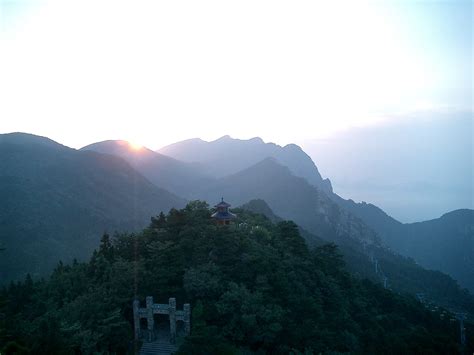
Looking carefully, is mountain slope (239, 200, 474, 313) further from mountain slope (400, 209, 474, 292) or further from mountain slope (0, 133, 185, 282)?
mountain slope (0, 133, 185, 282)

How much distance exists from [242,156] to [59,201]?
4462 inches

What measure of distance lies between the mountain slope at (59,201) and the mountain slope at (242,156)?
67.5 m

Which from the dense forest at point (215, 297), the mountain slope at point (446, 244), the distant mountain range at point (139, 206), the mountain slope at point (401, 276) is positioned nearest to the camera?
the dense forest at point (215, 297)

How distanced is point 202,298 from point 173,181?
10990cm

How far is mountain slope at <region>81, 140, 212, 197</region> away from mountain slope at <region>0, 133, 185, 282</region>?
29324 millimetres

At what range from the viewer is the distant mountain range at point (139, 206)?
6612 cm

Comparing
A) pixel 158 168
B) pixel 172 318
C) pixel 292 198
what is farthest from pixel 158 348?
pixel 158 168

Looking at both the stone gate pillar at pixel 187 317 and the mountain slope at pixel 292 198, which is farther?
the mountain slope at pixel 292 198

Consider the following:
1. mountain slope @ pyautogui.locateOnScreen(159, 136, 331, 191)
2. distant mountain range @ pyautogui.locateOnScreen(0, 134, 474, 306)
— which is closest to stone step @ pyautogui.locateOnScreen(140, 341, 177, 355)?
distant mountain range @ pyautogui.locateOnScreen(0, 134, 474, 306)

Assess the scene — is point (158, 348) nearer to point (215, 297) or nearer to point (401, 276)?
point (215, 297)

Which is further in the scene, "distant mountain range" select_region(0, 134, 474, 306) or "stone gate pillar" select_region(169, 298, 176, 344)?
"distant mountain range" select_region(0, 134, 474, 306)

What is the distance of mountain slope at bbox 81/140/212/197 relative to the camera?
129875 mm

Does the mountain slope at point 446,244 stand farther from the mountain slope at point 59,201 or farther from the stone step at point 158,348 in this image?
the stone step at point 158,348

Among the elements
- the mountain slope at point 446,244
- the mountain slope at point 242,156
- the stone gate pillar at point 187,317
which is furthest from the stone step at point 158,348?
the mountain slope at point 242,156
